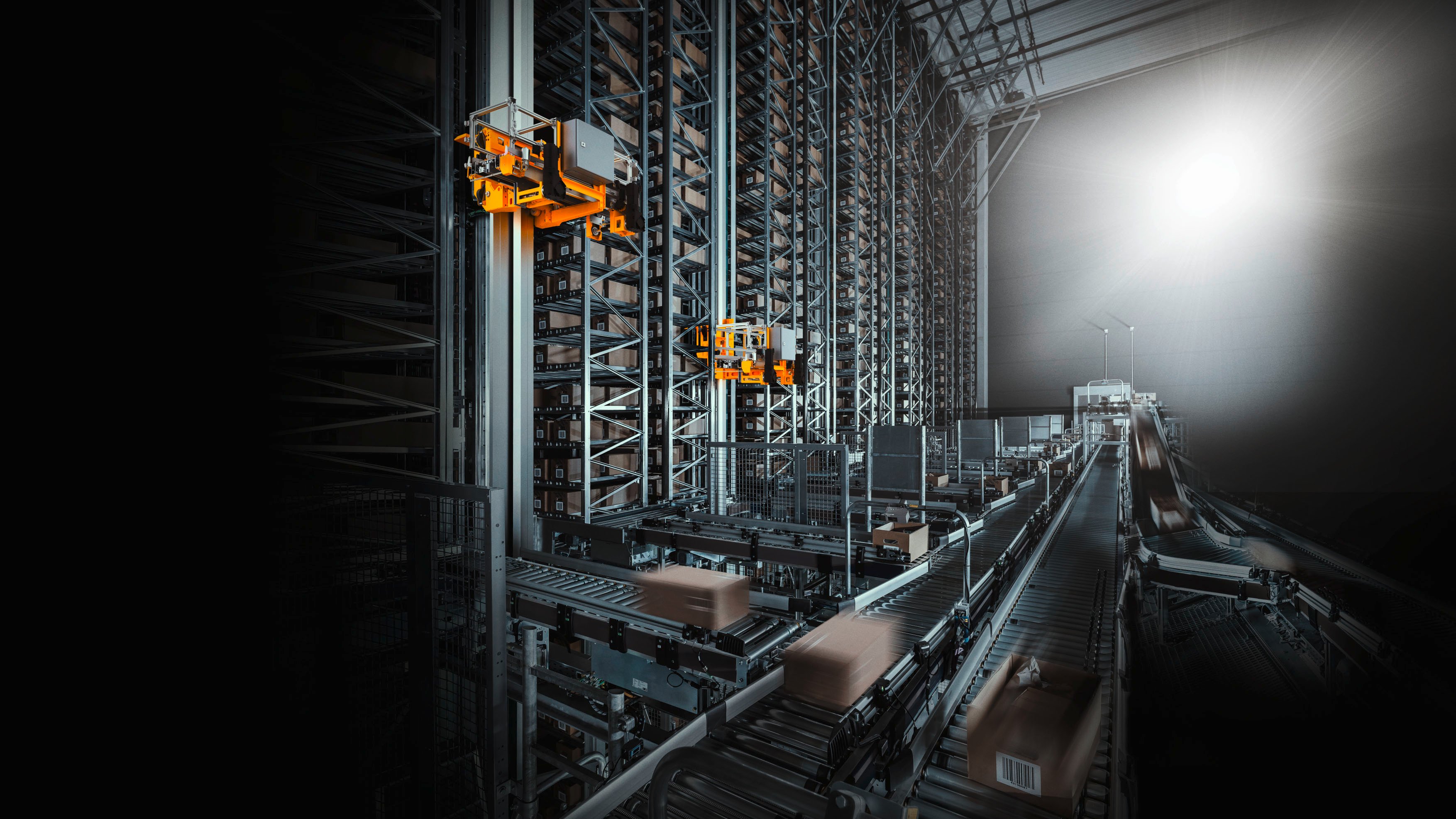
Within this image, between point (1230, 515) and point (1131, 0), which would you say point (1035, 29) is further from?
point (1230, 515)

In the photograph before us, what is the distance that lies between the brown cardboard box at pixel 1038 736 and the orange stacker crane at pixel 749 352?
5.29m

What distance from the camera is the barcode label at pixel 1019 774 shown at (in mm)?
1666

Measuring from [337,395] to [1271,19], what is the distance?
2485cm

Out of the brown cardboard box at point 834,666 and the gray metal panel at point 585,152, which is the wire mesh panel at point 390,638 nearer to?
the brown cardboard box at point 834,666

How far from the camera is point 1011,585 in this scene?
3854mm

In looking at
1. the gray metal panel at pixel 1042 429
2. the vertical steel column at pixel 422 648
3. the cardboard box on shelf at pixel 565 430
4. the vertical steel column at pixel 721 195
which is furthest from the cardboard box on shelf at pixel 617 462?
the gray metal panel at pixel 1042 429

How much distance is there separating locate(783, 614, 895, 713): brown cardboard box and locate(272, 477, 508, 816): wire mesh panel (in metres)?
1.26

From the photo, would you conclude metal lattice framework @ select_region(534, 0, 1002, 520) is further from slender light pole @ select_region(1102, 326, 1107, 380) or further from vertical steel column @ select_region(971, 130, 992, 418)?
slender light pole @ select_region(1102, 326, 1107, 380)

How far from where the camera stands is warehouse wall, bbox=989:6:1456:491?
428cm

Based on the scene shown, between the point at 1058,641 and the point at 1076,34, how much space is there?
2103cm

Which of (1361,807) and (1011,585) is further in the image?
(1011,585)

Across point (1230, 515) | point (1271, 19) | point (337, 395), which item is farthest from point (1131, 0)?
point (337, 395)

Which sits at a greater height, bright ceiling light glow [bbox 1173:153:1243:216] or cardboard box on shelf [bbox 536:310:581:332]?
bright ceiling light glow [bbox 1173:153:1243:216]

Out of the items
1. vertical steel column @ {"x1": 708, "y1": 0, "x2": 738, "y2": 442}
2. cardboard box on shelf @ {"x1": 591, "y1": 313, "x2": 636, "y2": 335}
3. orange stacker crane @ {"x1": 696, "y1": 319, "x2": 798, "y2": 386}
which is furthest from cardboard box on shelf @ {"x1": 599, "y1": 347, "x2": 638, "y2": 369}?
vertical steel column @ {"x1": 708, "y1": 0, "x2": 738, "y2": 442}
